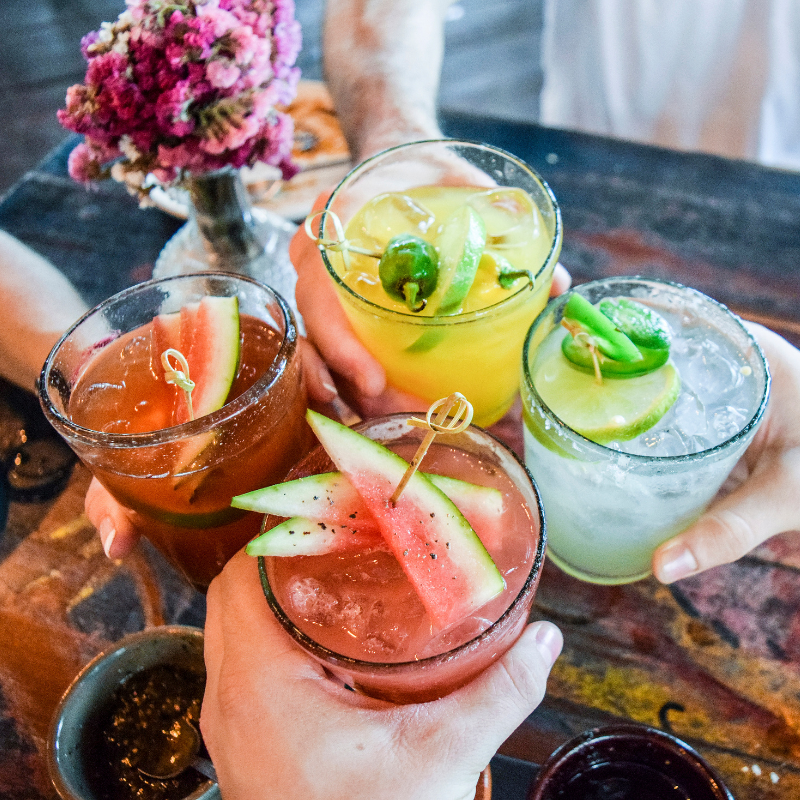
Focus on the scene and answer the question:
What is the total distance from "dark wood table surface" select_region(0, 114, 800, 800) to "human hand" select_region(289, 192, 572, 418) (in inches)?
19.0

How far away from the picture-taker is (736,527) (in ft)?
3.85

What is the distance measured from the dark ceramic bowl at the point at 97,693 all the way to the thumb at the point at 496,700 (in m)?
0.40

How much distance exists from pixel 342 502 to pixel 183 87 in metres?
1.04

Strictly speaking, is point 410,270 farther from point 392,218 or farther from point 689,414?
point 689,414

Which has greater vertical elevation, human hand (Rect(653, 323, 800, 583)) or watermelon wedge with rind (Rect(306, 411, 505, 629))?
watermelon wedge with rind (Rect(306, 411, 505, 629))

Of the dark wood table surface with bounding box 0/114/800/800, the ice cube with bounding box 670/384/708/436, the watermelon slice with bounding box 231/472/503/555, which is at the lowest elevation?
the dark wood table surface with bounding box 0/114/800/800

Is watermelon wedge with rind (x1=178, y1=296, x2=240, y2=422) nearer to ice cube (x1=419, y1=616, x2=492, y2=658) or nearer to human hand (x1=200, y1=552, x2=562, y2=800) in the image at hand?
human hand (x1=200, y1=552, x2=562, y2=800)

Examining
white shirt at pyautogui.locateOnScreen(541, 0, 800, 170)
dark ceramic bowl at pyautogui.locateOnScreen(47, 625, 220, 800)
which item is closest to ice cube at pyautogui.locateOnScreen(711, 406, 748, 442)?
dark ceramic bowl at pyautogui.locateOnScreen(47, 625, 220, 800)

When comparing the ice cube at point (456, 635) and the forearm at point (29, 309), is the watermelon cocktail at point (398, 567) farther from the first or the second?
the forearm at point (29, 309)

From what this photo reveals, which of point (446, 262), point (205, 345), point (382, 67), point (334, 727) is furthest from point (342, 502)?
point (382, 67)

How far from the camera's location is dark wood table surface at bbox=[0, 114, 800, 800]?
3.94 feet

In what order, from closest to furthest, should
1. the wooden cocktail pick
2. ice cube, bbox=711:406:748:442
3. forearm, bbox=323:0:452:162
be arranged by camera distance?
1. the wooden cocktail pick
2. ice cube, bbox=711:406:748:442
3. forearm, bbox=323:0:452:162

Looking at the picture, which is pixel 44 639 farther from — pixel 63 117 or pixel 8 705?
pixel 63 117

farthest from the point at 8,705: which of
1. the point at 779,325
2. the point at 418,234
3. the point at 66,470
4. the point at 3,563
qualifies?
the point at 779,325
